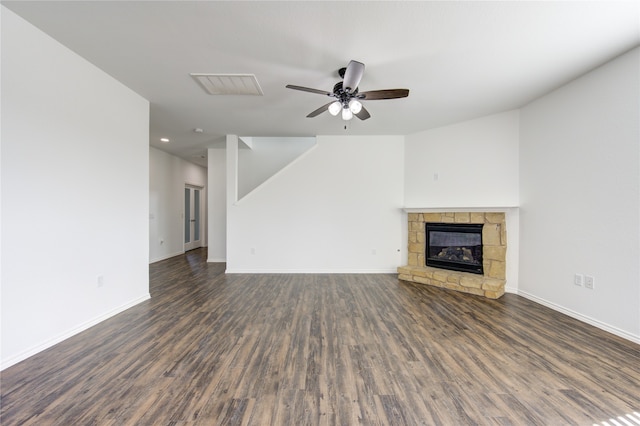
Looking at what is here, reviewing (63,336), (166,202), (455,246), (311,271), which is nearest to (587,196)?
(455,246)

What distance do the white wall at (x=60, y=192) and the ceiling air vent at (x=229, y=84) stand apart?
1021mm

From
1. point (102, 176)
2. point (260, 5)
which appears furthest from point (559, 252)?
point (102, 176)

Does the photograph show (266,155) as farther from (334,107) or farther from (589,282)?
(589,282)

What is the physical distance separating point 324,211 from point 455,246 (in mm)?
2395

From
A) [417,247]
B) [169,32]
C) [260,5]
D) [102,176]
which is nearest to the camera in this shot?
[260,5]

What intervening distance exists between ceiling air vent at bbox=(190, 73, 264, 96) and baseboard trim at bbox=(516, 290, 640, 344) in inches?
174

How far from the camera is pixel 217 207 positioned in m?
5.96

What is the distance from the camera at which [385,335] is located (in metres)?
2.36

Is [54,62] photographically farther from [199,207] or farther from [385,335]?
[199,207]

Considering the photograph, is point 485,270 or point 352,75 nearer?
point 352,75

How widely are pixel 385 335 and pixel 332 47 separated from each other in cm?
269

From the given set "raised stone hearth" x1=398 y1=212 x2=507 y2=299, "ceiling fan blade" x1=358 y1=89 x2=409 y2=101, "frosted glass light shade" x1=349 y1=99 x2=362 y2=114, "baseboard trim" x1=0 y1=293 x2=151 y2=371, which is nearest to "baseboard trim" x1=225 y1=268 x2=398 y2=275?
"raised stone hearth" x1=398 y1=212 x2=507 y2=299

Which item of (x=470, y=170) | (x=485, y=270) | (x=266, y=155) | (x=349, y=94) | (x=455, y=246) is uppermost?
(x=266, y=155)

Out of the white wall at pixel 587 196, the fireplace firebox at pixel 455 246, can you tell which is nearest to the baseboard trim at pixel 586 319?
the white wall at pixel 587 196
